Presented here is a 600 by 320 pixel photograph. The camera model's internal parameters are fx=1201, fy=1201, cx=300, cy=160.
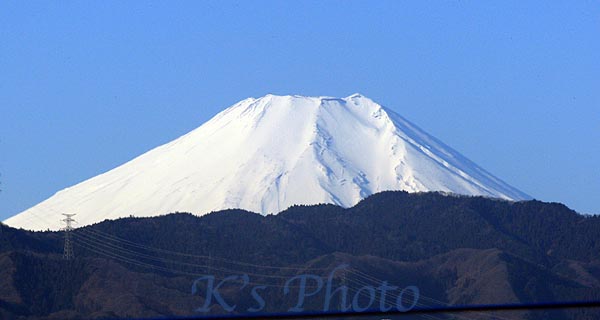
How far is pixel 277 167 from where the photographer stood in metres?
126

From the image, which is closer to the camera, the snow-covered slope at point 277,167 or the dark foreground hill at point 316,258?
the dark foreground hill at point 316,258

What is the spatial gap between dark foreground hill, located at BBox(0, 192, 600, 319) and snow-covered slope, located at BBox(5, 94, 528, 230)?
1233 cm

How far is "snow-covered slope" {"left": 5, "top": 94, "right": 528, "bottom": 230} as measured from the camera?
400 feet

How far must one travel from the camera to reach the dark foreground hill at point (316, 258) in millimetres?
71250

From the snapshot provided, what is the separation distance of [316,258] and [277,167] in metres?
35.2

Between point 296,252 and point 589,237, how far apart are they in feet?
84.3

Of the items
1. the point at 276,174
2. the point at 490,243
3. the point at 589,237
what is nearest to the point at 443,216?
the point at 490,243

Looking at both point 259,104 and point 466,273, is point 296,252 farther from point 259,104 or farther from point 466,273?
point 259,104

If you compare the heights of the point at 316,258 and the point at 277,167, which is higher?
the point at 277,167

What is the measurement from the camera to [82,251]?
88.3 meters

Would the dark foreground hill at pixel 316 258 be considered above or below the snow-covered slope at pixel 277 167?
below

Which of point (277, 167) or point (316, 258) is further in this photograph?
point (277, 167)

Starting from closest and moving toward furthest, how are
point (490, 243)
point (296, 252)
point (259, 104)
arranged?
point (296, 252) < point (490, 243) < point (259, 104)

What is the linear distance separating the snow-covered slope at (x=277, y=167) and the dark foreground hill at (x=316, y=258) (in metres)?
12.3
